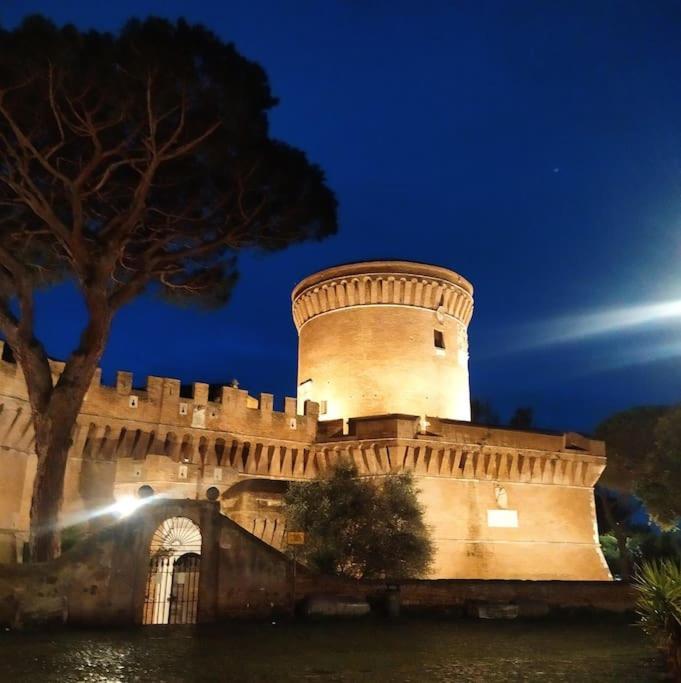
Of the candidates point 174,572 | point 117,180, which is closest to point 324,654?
point 174,572

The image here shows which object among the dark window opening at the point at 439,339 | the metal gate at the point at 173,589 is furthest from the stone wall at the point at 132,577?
the dark window opening at the point at 439,339

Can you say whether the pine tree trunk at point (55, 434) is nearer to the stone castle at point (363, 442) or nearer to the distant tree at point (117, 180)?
the distant tree at point (117, 180)

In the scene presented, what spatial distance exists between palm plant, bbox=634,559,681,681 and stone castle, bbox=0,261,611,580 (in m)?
10.2

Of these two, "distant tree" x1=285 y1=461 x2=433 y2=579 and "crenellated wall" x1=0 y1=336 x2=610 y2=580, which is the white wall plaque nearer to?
"crenellated wall" x1=0 y1=336 x2=610 y2=580

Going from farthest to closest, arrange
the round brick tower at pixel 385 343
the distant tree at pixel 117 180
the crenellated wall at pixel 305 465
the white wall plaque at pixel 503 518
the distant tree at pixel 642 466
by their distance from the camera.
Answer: the round brick tower at pixel 385 343, the white wall plaque at pixel 503 518, the distant tree at pixel 642 466, the crenellated wall at pixel 305 465, the distant tree at pixel 117 180

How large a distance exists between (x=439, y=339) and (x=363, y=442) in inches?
204

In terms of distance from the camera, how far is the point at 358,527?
46.9ft

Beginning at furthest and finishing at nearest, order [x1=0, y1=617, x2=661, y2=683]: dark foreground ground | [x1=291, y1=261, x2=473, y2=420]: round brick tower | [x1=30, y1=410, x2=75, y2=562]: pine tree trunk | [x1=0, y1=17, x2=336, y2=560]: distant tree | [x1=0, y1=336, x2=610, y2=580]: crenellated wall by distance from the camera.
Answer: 1. [x1=291, y1=261, x2=473, y2=420]: round brick tower
2. [x1=0, y1=336, x2=610, y2=580]: crenellated wall
3. [x1=0, y1=17, x2=336, y2=560]: distant tree
4. [x1=30, y1=410, x2=75, y2=562]: pine tree trunk
5. [x1=0, y1=617, x2=661, y2=683]: dark foreground ground

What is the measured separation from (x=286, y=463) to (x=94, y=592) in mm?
10211

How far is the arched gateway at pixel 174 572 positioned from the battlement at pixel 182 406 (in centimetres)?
616

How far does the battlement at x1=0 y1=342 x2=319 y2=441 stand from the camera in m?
16.5

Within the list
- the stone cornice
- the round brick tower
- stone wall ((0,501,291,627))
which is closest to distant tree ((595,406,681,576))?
the round brick tower

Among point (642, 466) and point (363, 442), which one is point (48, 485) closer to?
point (363, 442)

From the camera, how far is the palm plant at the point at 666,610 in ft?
20.0
